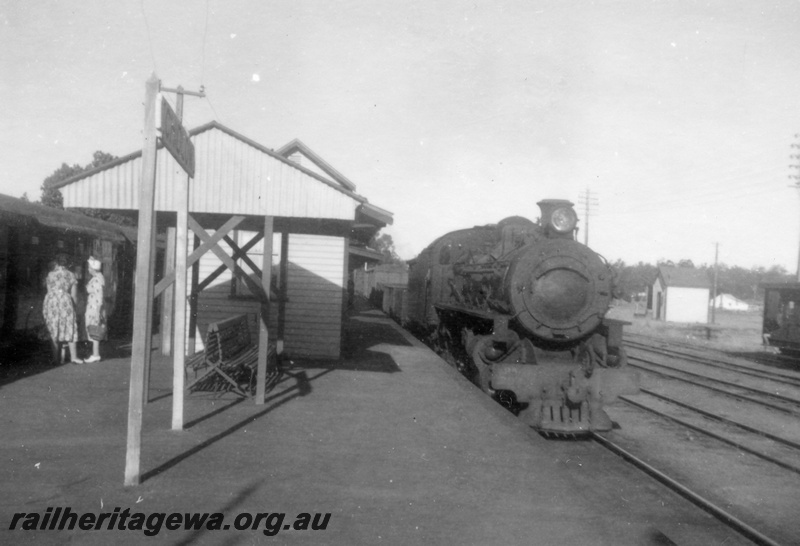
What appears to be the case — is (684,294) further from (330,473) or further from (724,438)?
Result: (330,473)

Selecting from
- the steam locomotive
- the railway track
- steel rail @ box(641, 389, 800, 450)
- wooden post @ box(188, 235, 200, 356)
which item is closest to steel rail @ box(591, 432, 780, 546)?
the railway track

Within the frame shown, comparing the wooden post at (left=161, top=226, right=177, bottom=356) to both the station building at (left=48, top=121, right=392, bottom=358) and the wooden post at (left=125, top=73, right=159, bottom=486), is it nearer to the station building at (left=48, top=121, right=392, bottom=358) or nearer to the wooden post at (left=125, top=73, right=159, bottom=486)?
the station building at (left=48, top=121, right=392, bottom=358)

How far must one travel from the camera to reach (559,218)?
9.24 metres

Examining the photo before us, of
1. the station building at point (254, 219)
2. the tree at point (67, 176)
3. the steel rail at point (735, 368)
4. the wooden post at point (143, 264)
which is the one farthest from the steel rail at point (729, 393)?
the tree at point (67, 176)

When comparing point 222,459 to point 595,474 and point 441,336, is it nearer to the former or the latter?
point 595,474

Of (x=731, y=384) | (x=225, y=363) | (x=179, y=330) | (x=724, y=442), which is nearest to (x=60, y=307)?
(x=225, y=363)

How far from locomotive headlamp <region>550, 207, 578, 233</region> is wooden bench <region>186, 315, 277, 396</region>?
15.9ft

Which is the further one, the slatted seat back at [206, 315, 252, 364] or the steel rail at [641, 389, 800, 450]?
the steel rail at [641, 389, 800, 450]

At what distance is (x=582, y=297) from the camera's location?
8.92 meters

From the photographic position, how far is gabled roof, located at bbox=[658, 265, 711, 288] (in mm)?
43062

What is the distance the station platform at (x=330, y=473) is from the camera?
4367mm

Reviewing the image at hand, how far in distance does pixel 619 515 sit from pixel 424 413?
3.37 m

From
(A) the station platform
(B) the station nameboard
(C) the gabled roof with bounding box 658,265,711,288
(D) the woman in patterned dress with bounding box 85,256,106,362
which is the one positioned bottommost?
(A) the station platform

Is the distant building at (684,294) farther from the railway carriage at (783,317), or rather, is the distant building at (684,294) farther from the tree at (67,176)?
Answer: the tree at (67,176)
